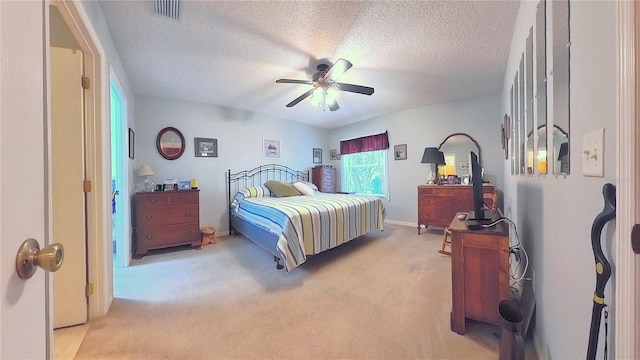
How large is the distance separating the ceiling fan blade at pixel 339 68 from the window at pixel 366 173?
2.85 metres

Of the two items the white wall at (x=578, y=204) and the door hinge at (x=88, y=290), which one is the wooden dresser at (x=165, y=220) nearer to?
the door hinge at (x=88, y=290)

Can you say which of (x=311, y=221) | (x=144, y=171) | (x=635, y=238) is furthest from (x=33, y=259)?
(x=144, y=171)

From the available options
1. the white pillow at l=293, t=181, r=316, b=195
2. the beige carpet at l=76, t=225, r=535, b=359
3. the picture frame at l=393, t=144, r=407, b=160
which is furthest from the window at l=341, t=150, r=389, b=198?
the beige carpet at l=76, t=225, r=535, b=359

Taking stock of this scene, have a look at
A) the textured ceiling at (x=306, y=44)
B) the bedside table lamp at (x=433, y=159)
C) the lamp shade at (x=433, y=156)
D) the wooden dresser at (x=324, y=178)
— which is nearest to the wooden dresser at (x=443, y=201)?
the bedside table lamp at (x=433, y=159)

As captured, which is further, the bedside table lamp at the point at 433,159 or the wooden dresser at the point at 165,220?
the bedside table lamp at the point at 433,159

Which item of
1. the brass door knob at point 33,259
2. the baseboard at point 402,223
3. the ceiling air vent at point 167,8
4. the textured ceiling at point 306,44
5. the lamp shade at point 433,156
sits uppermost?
the textured ceiling at point 306,44

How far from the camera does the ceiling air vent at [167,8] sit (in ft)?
5.78

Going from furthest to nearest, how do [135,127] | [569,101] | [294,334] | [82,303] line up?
[135,127]
[82,303]
[294,334]
[569,101]

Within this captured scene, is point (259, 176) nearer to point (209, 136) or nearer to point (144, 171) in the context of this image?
point (209, 136)

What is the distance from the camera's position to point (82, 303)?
1733 millimetres

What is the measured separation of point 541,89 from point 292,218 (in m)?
2.09

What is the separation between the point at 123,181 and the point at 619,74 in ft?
12.1

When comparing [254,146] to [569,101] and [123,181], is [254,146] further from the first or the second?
[569,101]

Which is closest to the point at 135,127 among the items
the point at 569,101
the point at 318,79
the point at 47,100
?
the point at 318,79
